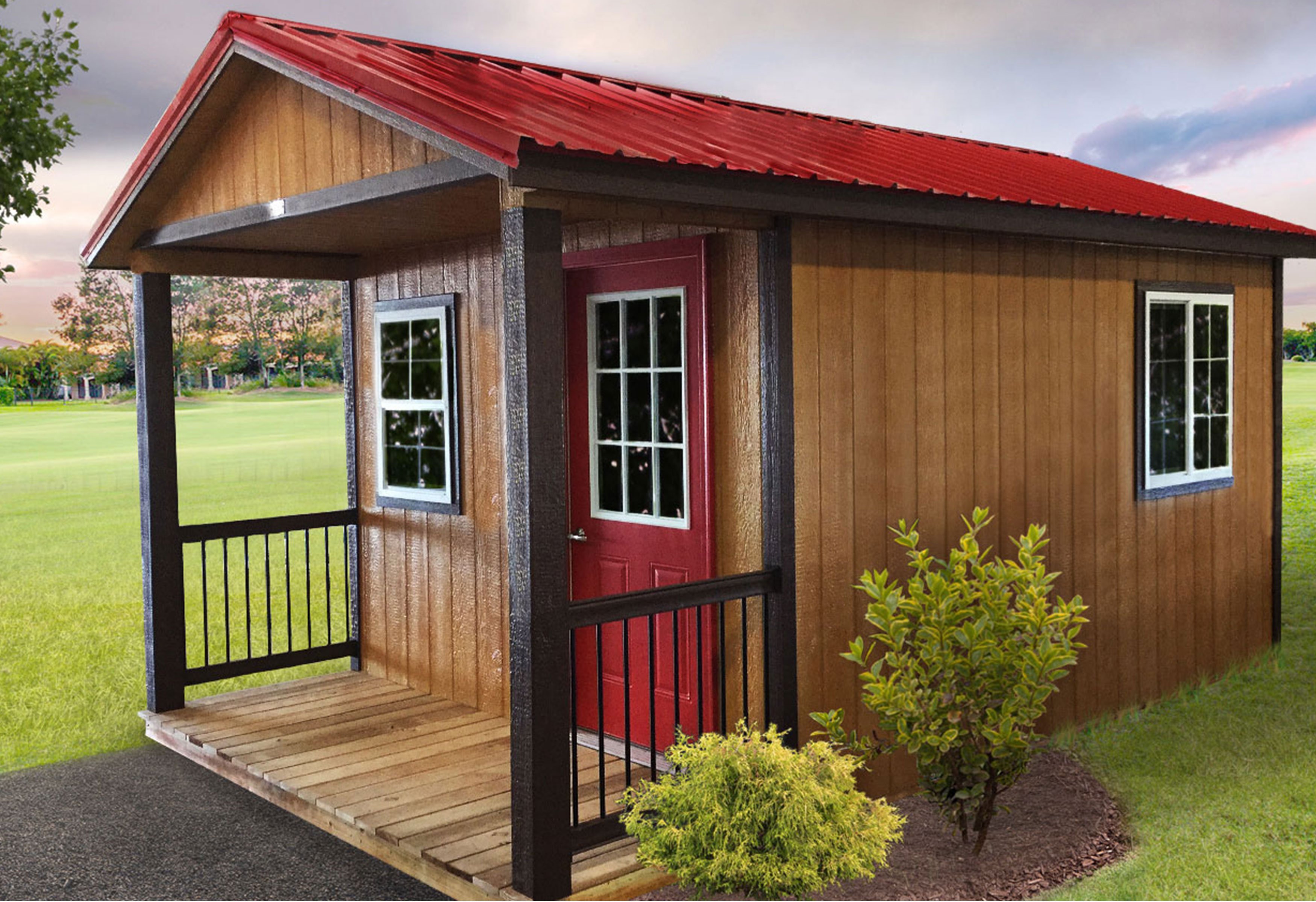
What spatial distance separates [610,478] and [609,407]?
1.06 ft

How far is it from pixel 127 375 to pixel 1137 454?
703 inches

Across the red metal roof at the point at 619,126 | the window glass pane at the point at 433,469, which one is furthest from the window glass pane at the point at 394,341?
the red metal roof at the point at 619,126

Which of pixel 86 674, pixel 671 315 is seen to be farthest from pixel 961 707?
pixel 86 674

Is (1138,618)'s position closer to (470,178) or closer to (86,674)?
(470,178)

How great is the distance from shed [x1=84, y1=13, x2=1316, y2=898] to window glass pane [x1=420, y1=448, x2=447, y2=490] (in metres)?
0.03

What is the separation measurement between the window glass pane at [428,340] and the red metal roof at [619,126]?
61.1 inches

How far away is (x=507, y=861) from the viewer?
170 inches

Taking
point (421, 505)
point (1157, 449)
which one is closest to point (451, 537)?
point (421, 505)

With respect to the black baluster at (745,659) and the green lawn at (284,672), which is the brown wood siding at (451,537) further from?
the black baluster at (745,659)

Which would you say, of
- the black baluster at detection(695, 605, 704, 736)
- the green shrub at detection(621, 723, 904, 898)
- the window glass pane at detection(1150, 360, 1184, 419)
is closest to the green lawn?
the green shrub at detection(621, 723, 904, 898)

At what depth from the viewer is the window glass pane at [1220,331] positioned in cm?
709

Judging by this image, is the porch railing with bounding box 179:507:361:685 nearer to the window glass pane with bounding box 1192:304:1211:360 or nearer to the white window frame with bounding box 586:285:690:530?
the white window frame with bounding box 586:285:690:530

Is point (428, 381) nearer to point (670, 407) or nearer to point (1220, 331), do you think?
point (670, 407)

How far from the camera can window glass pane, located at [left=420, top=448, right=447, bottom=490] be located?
652cm
